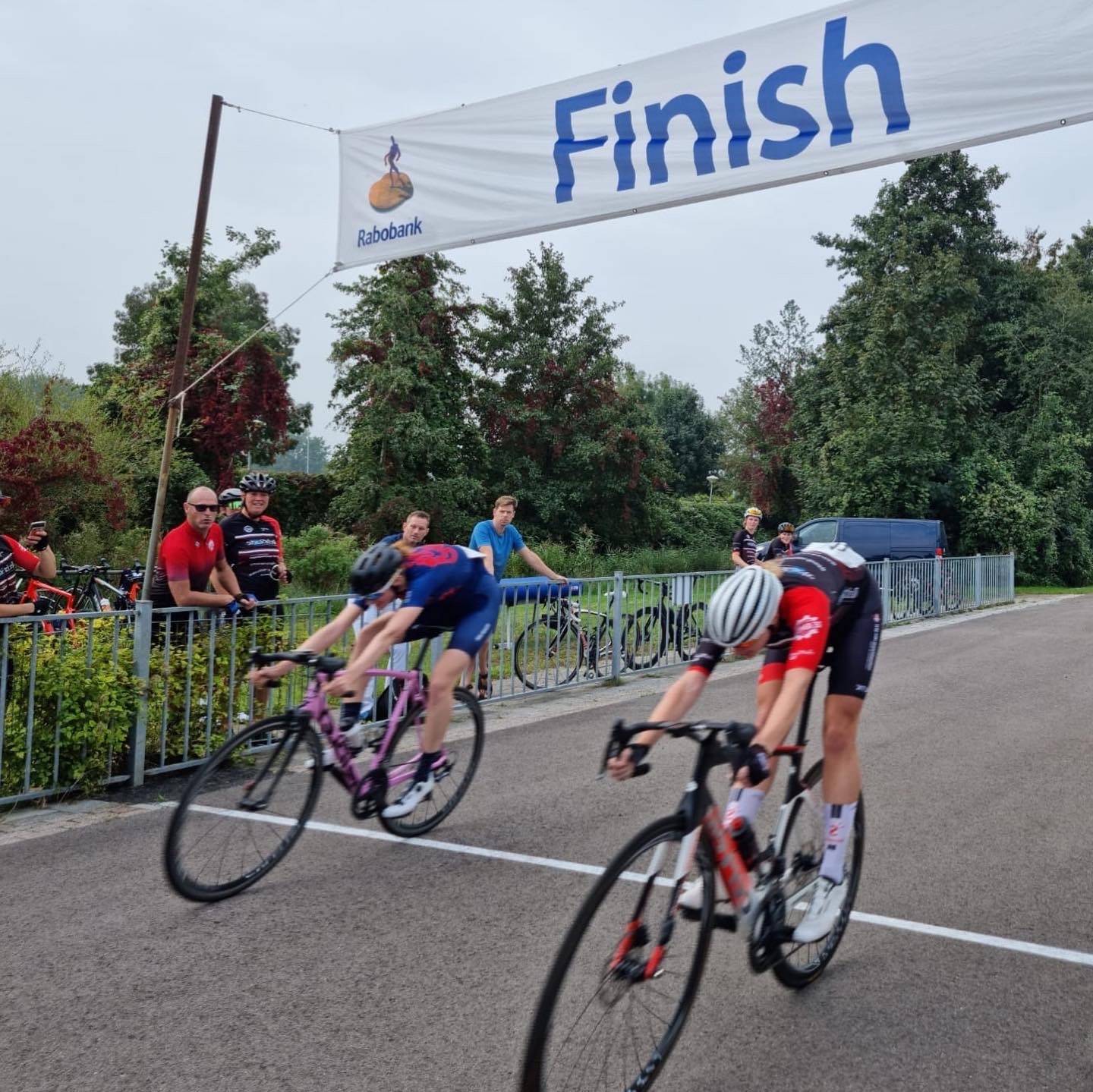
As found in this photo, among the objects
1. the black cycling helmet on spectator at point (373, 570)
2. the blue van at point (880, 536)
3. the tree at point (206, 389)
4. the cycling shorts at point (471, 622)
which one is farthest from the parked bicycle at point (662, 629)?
the tree at point (206, 389)

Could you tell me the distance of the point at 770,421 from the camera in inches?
1969

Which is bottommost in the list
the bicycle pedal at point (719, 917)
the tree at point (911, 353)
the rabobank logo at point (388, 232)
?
the bicycle pedal at point (719, 917)

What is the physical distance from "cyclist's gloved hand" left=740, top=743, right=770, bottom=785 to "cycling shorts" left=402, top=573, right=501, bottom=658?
2543 millimetres

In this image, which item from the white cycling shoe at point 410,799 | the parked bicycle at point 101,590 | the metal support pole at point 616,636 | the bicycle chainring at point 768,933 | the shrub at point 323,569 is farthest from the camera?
the shrub at point 323,569

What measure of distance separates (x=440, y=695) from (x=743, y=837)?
2.33 meters

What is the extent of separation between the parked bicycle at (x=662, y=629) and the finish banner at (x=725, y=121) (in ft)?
17.9

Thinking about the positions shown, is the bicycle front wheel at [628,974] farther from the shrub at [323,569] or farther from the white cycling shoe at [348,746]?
the shrub at [323,569]

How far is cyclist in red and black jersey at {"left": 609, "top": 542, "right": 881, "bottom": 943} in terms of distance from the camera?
9.88 feet

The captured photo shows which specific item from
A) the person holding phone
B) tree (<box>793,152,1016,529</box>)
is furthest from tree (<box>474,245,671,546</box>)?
the person holding phone

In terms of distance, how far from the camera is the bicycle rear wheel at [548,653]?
10305 millimetres

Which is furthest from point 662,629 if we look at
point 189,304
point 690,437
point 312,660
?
point 690,437

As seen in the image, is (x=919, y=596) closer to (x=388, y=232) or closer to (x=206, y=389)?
(x=388, y=232)

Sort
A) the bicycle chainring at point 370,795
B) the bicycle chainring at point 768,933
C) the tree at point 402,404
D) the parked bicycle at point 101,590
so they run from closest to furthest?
the bicycle chainring at point 768,933
the bicycle chainring at point 370,795
the parked bicycle at point 101,590
the tree at point 402,404

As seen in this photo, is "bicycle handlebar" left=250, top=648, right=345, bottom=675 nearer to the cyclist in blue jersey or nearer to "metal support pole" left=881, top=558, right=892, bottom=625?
the cyclist in blue jersey
